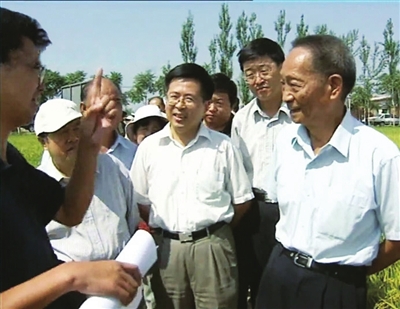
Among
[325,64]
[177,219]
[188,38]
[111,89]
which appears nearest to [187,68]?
[111,89]

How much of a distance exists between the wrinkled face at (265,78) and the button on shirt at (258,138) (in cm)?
9

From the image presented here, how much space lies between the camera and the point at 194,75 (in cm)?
258

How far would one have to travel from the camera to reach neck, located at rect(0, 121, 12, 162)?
1.22 metres

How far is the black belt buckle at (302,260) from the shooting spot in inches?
71.6

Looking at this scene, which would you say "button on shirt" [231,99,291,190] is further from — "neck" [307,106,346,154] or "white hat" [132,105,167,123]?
"white hat" [132,105,167,123]

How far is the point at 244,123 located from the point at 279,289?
3.71 feet

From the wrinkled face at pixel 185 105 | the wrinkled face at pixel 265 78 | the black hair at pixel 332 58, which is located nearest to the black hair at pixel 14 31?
the black hair at pixel 332 58

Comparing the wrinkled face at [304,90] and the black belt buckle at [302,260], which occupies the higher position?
the wrinkled face at [304,90]

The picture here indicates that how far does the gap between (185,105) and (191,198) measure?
468mm

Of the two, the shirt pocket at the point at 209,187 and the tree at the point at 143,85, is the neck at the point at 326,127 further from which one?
the tree at the point at 143,85

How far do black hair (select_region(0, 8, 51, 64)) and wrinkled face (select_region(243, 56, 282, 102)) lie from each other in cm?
163

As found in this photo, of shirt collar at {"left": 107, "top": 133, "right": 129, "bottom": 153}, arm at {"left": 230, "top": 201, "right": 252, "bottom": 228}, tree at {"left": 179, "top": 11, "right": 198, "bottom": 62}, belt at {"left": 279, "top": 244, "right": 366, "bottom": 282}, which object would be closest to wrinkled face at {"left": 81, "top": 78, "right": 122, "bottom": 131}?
shirt collar at {"left": 107, "top": 133, "right": 129, "bottom": 153}

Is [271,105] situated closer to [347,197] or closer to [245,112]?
[245,112]

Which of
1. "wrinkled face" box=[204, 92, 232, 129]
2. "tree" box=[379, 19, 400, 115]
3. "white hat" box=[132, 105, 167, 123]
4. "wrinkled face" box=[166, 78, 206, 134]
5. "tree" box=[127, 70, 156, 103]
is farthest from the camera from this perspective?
"tree" box=[127, 70, 156, 103]
